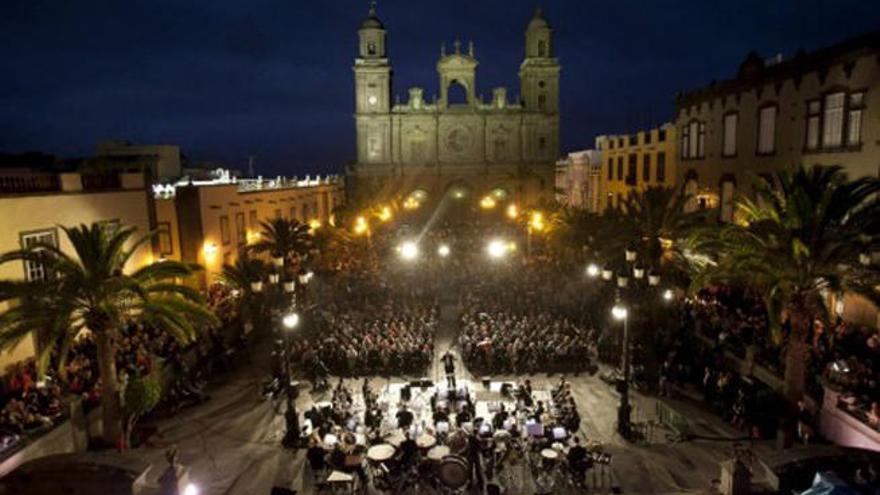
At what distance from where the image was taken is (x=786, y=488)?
35.2 ft

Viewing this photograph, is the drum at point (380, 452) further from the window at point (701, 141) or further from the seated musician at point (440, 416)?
the window at point (701, 141)

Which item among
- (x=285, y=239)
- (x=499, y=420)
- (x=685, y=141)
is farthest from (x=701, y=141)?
(x=285, y=239)

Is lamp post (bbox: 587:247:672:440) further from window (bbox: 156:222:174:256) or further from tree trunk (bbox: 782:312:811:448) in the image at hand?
window (bbox: 156:222:174:256)

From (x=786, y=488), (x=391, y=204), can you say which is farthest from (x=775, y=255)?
(x=391, y=204)

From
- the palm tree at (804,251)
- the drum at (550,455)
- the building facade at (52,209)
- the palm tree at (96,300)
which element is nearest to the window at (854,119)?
the palm tree at (804,251)

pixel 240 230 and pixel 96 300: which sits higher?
pixel 240 230

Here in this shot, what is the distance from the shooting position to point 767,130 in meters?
23.5

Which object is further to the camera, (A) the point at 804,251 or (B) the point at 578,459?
(A) the point at 804,251

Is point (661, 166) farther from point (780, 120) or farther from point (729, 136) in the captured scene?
point (780, 120)

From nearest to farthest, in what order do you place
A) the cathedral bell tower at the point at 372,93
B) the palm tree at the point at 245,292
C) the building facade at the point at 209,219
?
the palm tree at the point at 245,292
the building facade at the point at 209,219
the cathedral bell tower at the point at 372,93

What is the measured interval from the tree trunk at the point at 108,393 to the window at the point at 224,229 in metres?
15.4

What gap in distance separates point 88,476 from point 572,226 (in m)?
26.4

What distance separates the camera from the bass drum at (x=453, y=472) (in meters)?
12.5

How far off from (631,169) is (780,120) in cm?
1707
